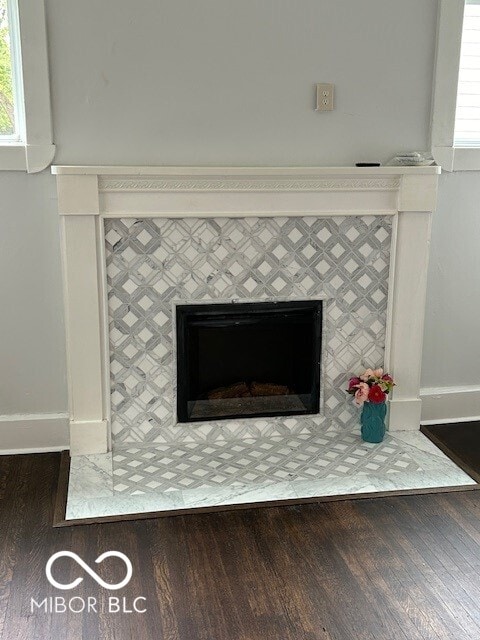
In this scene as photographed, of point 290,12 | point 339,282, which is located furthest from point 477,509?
point 290,12

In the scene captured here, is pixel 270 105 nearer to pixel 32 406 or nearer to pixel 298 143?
pixel 298 143

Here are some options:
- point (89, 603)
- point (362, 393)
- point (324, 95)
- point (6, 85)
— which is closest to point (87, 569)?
point (89, 603)

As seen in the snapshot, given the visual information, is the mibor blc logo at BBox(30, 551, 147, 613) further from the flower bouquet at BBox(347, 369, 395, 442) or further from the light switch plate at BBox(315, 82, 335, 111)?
the light switch plate at BBox(315, 82, 335, 111)

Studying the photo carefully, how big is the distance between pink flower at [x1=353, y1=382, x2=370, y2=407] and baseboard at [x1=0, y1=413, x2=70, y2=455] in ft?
4.17

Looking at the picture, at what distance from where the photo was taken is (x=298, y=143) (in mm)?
3105

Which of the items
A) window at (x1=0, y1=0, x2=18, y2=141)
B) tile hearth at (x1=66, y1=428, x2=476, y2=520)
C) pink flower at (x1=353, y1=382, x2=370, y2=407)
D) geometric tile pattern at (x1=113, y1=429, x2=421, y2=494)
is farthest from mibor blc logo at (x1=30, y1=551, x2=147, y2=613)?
window at (x1=0, y1=0, x2=18, y2=141)

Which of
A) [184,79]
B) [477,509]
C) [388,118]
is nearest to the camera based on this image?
[477,509]

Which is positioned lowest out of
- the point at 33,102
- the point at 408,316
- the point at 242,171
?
the point at 408,316

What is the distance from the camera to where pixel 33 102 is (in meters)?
2.87

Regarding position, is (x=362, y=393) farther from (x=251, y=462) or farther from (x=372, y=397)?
(x=251, y=462)

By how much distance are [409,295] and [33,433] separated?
1.76 m

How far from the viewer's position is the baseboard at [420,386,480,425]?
11.6 feet

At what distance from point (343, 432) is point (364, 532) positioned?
81 cm

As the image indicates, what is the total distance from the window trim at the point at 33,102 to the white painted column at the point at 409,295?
1.50 meters
